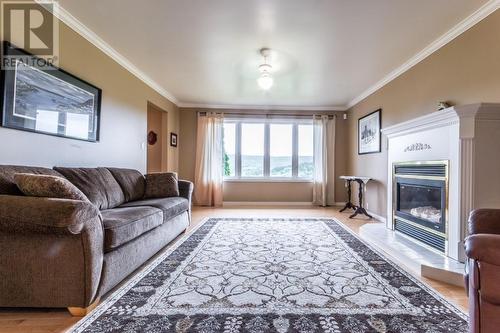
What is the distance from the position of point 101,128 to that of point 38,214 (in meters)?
2.12

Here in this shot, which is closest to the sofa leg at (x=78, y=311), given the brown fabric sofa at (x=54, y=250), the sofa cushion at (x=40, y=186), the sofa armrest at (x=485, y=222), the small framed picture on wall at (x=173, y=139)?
the brown fabric sofa at (x=54, y=250)

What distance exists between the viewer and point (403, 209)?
345cm

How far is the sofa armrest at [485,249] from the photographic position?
0.96 meters

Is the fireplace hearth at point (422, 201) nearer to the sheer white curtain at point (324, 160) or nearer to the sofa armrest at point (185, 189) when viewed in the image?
the sheer white curtain at point (324, 160)

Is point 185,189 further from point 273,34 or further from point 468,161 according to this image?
point 468,161

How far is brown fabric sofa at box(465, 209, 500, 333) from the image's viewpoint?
970mm

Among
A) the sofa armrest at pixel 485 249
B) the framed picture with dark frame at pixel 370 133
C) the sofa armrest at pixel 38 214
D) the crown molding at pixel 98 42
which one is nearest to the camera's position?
the sofa armrest at pixel 485 249

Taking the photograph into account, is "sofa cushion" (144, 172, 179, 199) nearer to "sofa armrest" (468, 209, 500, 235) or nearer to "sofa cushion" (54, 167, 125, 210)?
"sofa cushion" (54, 167, 125, 210)

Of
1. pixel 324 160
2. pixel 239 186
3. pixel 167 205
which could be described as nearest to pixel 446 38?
pixel 324 160

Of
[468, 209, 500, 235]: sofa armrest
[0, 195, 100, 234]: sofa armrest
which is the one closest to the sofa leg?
[0, 195, 100, 234]: sofa armrest

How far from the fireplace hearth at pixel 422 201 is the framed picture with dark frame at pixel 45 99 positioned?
385cm

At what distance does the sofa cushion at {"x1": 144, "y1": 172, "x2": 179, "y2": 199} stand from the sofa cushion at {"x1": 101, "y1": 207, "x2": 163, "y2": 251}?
37.8 inches

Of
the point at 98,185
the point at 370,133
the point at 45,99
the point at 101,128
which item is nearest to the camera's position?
the point at 45,99

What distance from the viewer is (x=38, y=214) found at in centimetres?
143
